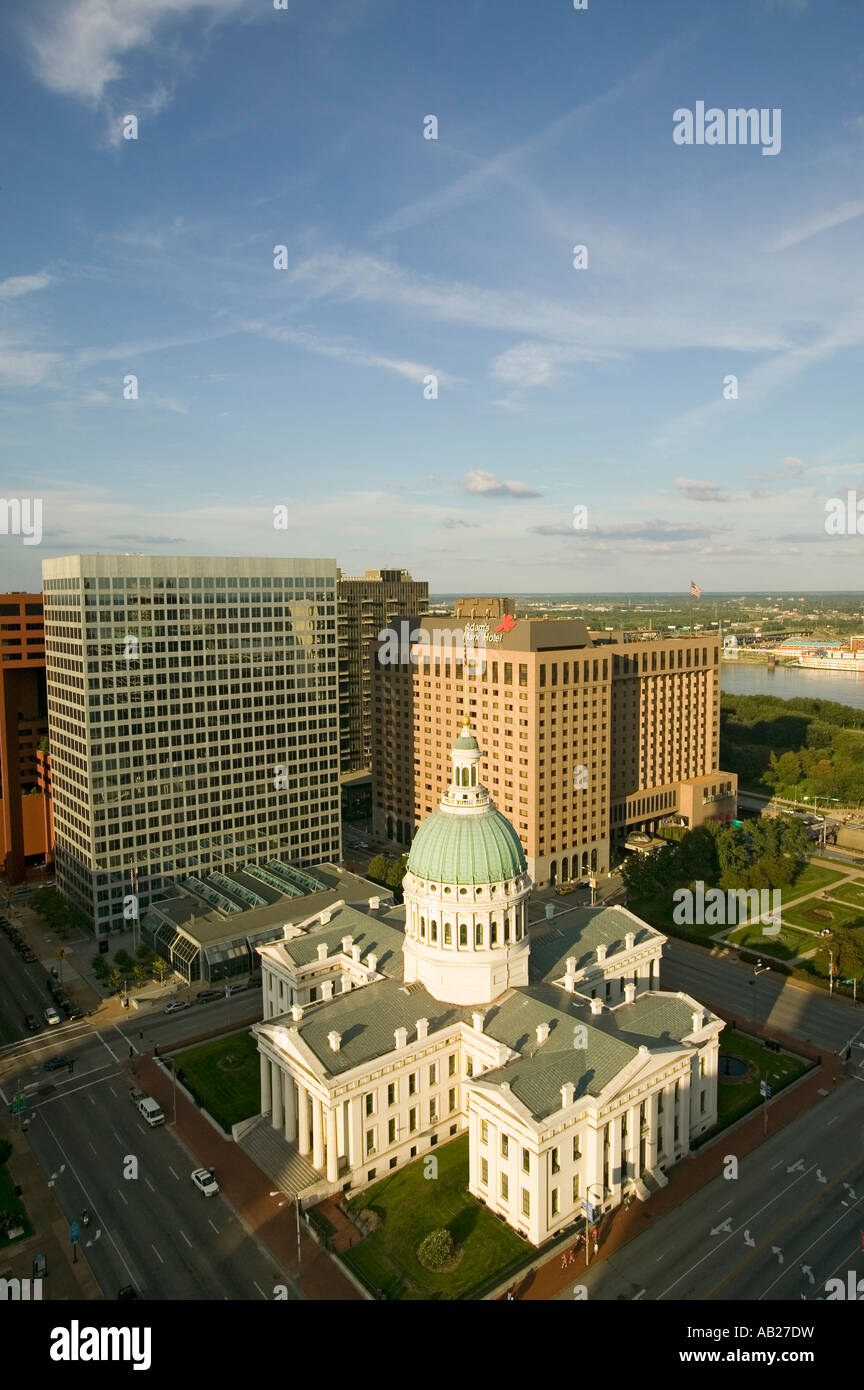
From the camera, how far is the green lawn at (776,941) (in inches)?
3757

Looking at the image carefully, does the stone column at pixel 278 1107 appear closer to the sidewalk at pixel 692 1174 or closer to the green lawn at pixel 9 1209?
the green lawn at pixel 9 1209

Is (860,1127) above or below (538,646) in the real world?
below

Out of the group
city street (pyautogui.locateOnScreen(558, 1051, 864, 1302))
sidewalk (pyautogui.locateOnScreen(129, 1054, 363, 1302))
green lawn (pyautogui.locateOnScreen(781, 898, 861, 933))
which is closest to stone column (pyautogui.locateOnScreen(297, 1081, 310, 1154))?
sidewalk (pyautogui.locateOnScreen(129, 1054, 363, 1302))

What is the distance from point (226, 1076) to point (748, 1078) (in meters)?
41.8

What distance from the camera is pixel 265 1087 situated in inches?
2591

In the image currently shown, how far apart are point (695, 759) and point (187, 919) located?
90708mm

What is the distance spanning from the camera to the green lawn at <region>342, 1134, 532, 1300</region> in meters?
51.2

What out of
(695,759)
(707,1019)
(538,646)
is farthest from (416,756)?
(707,1019)

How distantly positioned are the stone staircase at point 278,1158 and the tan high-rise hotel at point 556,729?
184 feet

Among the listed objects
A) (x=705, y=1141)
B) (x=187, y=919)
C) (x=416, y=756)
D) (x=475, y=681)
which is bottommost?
(x=705, y=1141)

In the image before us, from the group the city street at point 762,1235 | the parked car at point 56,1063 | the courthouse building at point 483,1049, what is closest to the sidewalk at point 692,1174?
the city street at point 762,1235

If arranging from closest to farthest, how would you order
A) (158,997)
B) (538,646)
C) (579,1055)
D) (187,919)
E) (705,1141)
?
(579,1055)
(705,1141)
(158,997)
(187,919)
(538,646)

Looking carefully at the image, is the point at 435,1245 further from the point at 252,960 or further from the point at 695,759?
the point at 695,759

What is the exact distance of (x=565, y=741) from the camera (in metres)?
117
